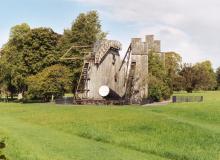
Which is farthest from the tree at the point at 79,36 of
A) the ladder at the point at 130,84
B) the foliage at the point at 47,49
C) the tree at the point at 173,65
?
the tree at the point at 173,65

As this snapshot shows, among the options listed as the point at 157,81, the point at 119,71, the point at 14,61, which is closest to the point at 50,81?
the point at 14,61

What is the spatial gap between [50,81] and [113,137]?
47959 millimetres

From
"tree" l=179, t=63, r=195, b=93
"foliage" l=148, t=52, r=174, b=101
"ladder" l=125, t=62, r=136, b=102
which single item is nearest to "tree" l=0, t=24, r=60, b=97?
A: "ladder" l=125, t=62, r=136, b=102

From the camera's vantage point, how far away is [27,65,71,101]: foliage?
78.6m

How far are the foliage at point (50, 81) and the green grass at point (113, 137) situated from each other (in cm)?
2889

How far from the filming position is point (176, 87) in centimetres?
12369

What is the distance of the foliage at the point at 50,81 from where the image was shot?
258ft

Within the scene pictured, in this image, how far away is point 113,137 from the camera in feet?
109

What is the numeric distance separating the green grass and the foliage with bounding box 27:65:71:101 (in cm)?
2889

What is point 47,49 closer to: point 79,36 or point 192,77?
point 79,36

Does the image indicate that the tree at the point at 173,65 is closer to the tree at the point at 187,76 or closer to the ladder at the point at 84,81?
the tree at the point at 187,76

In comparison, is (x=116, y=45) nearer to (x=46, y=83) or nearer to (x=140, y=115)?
(x=46, y=83)

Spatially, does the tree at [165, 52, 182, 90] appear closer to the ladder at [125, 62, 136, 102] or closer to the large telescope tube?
the ladder at [125, 62, 136, 102]

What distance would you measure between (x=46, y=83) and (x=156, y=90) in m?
21.7
